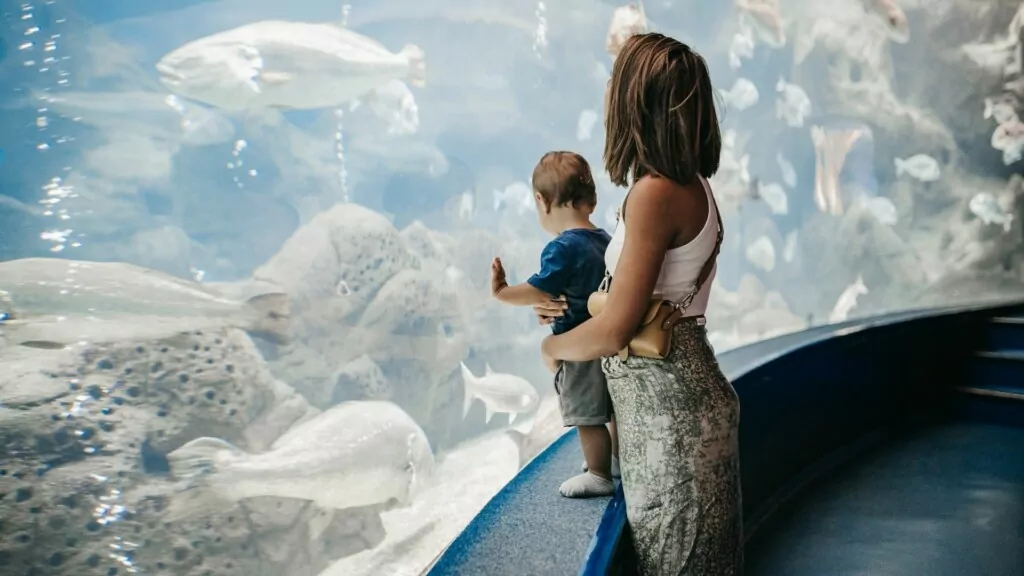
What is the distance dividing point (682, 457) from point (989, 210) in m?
9.02

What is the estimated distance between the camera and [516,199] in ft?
39.7

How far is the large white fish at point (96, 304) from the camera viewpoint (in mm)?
5121

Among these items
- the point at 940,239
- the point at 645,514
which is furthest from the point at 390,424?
the point at 940,239

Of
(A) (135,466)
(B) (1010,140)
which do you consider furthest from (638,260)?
(B) (1010,140)

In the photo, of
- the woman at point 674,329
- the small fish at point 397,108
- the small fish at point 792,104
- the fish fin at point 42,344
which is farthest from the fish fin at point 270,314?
the small fish at point 792,104

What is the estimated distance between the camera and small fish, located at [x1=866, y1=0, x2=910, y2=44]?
8.42 metres

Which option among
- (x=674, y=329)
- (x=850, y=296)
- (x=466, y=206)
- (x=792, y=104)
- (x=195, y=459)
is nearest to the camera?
(x=674, y=329)

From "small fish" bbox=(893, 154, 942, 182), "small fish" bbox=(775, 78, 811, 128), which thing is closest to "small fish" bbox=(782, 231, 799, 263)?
"small fish" bbox=(775, 78, 811, 128)

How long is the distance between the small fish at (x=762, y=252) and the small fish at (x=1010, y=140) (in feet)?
12.1

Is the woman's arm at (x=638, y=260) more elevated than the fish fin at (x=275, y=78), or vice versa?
the woman's arm at (x=638, y=260)

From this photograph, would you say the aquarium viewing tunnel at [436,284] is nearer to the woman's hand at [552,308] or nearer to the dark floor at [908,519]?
the dark floor at [908,519]

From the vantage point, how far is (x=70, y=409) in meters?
4.89

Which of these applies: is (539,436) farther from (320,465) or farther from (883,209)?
(883,209)

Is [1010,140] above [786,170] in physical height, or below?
above
